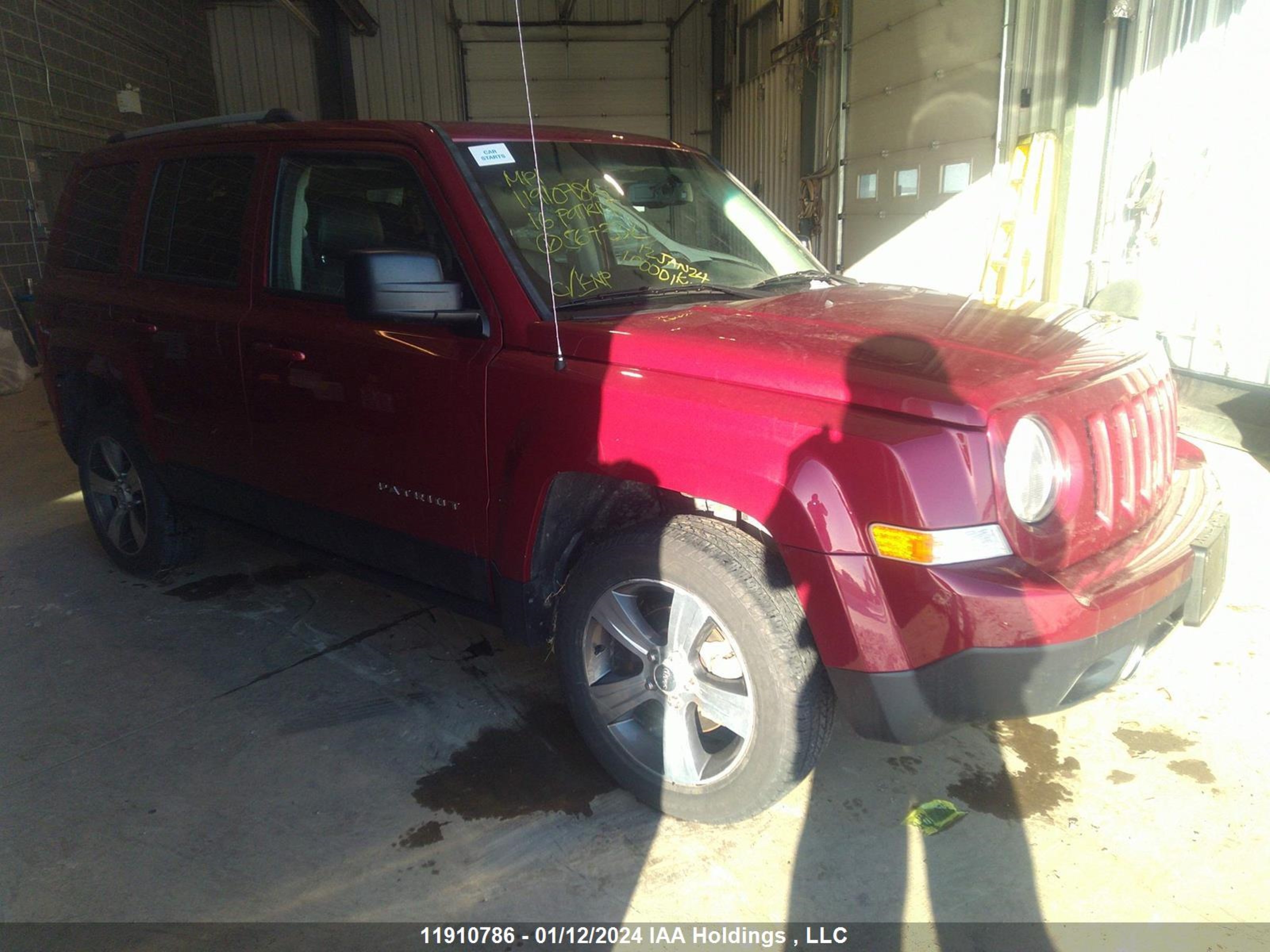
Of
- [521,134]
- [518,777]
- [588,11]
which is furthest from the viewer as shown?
[588,11]

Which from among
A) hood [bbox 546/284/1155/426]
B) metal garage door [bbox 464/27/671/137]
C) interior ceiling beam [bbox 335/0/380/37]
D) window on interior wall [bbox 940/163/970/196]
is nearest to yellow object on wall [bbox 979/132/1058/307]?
window on interior wall [bbox 940/163/970/196]

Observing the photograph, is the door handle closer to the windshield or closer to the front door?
the front door

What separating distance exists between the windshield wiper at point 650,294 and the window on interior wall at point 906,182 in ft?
18.9

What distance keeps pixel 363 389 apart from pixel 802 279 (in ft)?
4.96

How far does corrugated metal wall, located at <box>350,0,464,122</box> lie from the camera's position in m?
13.9

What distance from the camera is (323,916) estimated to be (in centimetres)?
214

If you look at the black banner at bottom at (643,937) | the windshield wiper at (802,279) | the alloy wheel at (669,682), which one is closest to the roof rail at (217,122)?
the windshield wiper at (802,279)

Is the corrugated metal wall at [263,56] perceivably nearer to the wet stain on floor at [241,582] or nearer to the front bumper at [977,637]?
the wet stain on floor at [241,582]

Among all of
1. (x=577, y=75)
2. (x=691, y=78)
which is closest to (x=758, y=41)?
(x=691, y=78)

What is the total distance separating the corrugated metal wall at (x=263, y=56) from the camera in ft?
46.6

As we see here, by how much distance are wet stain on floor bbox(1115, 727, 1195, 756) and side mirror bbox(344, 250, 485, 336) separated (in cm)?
237

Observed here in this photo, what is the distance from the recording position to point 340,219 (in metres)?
2.97

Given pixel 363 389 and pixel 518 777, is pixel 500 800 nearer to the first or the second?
pixel 518 777

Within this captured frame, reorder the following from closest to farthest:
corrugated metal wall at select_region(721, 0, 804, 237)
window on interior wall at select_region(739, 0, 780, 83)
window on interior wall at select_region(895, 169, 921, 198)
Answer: window on interior wall at select_region(895, 169, 921, 198) → corrugated metal wall at select_region(721, 0, 804, 237) → window on interior wall at select_region(739, 0, 780, 83)
